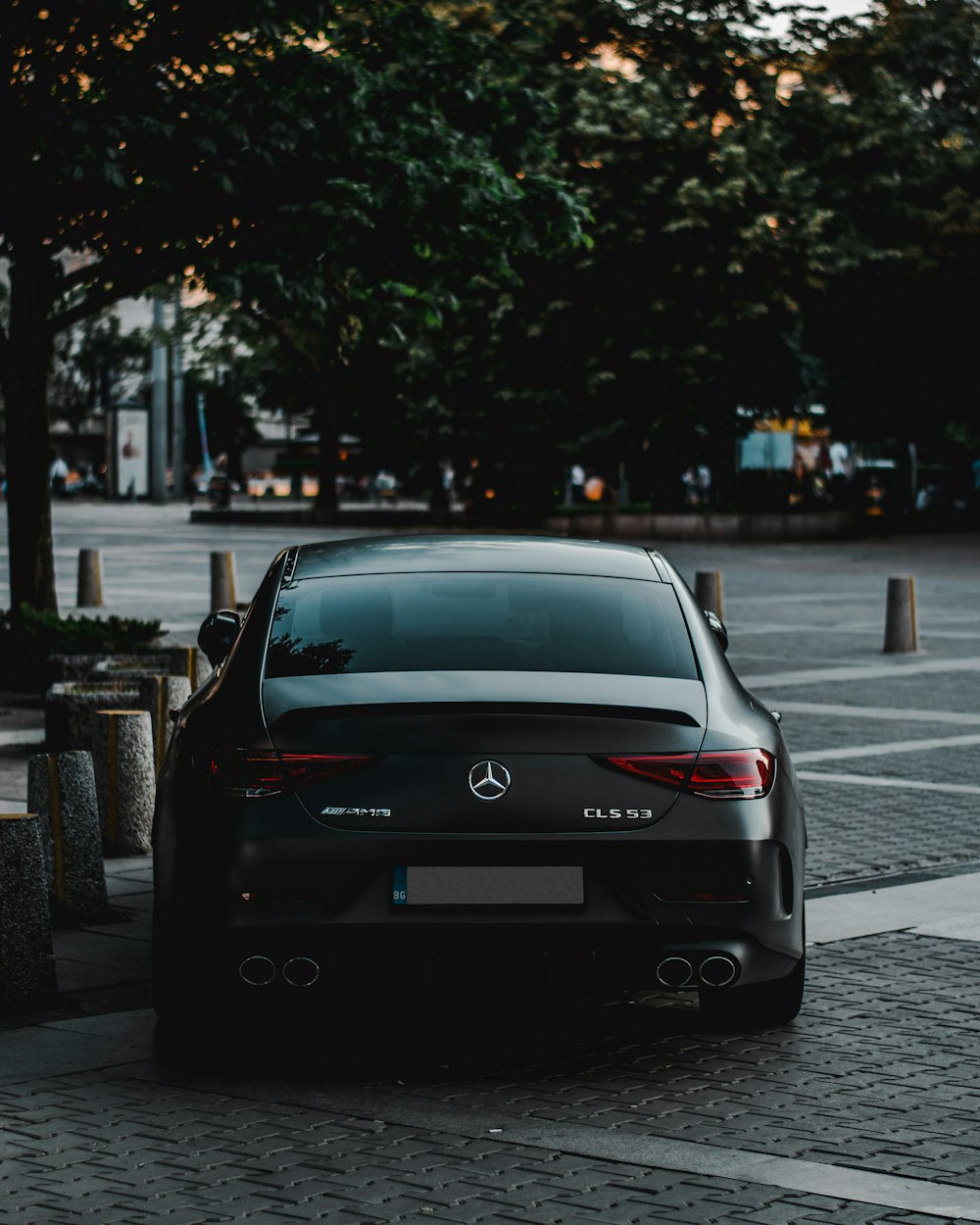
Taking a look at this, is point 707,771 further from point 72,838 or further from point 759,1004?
point 72,838

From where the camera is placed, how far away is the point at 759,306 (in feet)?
135

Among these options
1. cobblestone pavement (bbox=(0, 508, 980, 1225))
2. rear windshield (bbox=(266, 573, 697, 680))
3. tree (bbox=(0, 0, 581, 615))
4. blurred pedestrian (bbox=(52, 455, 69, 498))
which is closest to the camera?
cobblestone pavement (bbox=(0, 508, 980, 1225))

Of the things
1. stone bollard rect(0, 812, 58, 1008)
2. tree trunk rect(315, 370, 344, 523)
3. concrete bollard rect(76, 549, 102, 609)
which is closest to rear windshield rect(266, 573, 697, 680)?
stone bollard rect(0, 812, 58, 1008)

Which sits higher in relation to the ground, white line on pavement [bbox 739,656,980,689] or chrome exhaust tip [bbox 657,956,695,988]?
chrome exhaust tip [bbox 657,956,695,988]

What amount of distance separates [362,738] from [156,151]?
959 cm

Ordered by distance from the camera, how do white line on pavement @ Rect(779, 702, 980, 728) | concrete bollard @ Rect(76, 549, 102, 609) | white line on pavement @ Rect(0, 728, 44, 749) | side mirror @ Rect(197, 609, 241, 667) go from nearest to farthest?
1. side mirror @ Rect(197, 609, 241, 667)
2. white line on pavement @ Rect(0, 728, 44, 749)
3. white line on pavement @ Rect(779, 702, 980, 728)
4. concrete bollard @ Rect(76, 549, 102, 609)

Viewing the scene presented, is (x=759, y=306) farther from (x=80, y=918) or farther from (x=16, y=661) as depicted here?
(x=80, y=918)

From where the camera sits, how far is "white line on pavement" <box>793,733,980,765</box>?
1199cm

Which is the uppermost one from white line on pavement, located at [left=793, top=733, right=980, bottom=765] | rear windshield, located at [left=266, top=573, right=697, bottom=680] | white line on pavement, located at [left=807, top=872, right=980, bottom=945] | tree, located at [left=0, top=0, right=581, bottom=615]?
tree, located at [left=0, top=0, right=581, bottom=615]

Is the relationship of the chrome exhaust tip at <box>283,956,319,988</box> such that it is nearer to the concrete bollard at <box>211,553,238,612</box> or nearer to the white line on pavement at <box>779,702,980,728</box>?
the white line on pavement at <box>779,702,980,728</box>

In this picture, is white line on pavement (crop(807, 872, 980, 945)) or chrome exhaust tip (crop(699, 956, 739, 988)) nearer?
chrome exhaust tip (crop(699, 956, 739, 988))

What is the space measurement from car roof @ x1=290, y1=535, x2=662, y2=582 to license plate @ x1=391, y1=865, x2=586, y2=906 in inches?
51.4

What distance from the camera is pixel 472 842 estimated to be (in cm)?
525

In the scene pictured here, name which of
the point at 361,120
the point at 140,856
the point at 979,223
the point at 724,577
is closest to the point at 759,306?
the point at 979,223
